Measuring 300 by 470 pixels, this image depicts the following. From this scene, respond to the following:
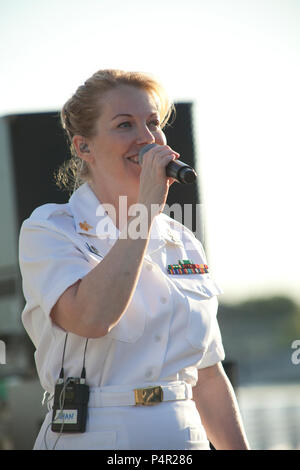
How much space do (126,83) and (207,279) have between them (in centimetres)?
67

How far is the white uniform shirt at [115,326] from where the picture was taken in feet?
7.02

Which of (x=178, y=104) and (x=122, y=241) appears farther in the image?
(x=178, y=104)

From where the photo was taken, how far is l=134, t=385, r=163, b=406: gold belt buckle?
2.12 metres

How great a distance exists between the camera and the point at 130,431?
2.11 meters

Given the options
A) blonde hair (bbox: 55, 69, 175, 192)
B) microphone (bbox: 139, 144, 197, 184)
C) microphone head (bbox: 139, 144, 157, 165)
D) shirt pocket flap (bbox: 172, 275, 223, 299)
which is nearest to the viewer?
microphone (bbox: 139, 144, 197, 184)

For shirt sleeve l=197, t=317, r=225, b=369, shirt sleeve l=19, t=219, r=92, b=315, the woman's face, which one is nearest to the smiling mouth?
the woman's face

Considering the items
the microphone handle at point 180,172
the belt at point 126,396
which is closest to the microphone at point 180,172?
the microphone handle at point 180,172

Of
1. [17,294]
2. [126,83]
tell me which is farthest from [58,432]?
[17,294]

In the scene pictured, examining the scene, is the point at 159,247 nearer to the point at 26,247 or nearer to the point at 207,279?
the point at 207,279

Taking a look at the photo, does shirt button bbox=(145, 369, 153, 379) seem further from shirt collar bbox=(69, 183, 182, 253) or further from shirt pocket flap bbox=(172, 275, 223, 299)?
shirt collar bbox=(69, 183, 182, 253)

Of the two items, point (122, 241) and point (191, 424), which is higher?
point (122, 241)

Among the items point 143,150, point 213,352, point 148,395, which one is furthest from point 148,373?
point 143,150

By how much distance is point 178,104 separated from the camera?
14.5ft
